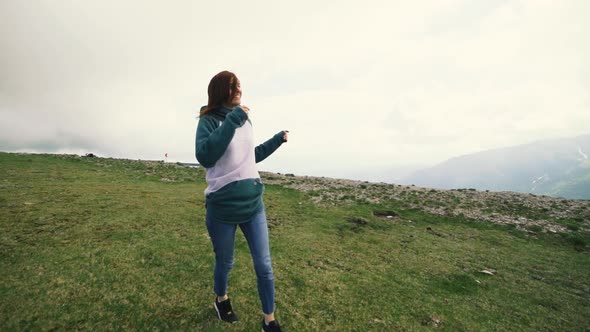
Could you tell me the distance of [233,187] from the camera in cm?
481

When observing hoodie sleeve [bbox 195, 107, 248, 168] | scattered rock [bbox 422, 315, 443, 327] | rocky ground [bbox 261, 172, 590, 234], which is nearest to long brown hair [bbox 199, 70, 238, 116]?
hoodie sleeve [bbox 195, 107, 248, 168]

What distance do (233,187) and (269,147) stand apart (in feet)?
3.91

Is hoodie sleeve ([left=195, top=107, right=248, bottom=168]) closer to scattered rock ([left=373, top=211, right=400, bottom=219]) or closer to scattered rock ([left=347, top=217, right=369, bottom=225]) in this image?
scattered rock ([left=347, top=217, right=369, bottom=225])

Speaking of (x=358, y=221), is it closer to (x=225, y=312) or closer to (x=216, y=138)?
(x=225, y=312)

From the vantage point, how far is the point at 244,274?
328 inches

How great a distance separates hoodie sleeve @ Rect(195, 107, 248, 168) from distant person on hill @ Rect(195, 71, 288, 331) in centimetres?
2

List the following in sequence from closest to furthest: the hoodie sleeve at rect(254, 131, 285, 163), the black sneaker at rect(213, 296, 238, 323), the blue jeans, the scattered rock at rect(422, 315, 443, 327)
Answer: the blue jeans → the hoodie sleeve at rect(254, 131, 285, 163) → the black sneaker at rect(213, 296, 238, 323) → the scattered rock at rect(422, 315, 443, 327)

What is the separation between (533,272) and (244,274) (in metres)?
11.9

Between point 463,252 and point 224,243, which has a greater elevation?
point 224,243

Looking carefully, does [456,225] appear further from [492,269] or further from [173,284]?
[173,284]

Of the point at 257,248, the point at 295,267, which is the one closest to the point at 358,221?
the point at 295,267

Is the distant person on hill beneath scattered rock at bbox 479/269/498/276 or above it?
above

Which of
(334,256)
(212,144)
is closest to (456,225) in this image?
(334,256)

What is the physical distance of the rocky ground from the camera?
19.2m
